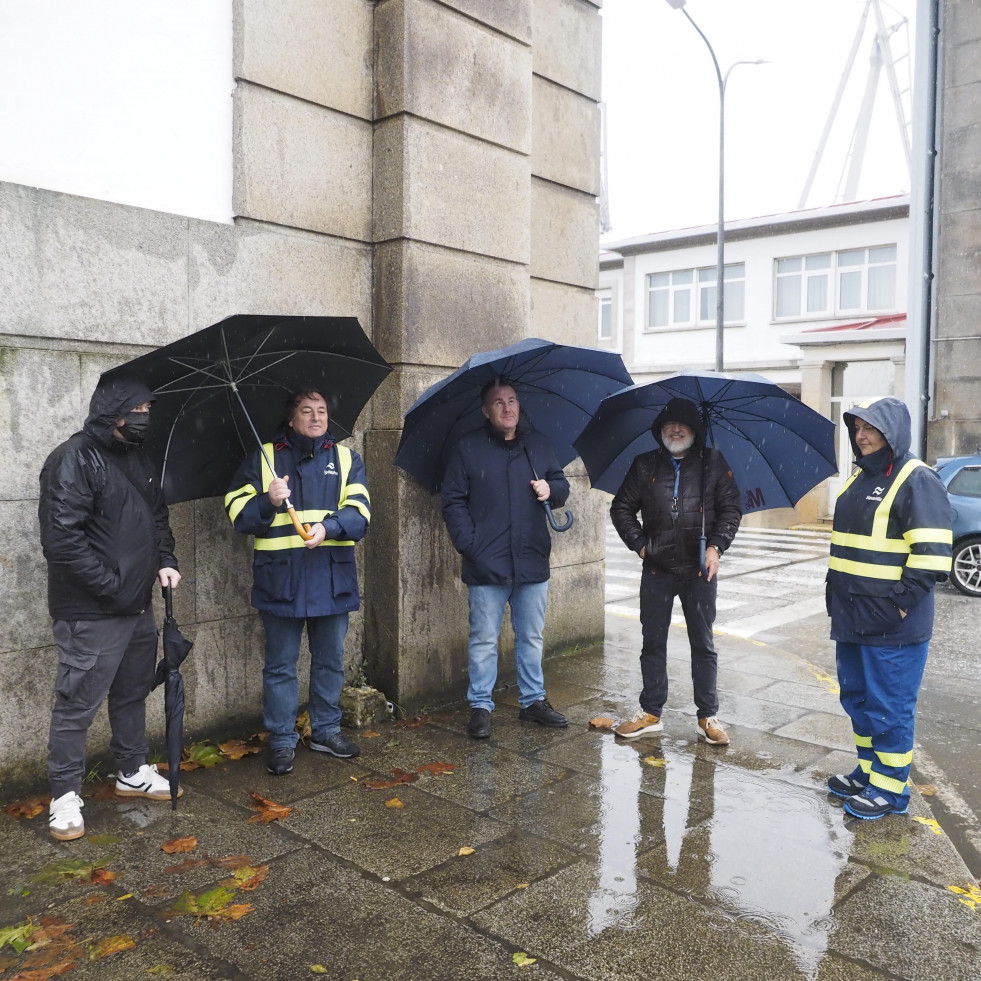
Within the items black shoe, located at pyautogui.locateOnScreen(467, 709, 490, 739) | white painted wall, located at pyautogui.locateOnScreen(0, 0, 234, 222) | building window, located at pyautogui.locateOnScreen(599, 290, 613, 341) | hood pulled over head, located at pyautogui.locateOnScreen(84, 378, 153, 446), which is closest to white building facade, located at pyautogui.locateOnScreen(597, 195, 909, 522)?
building window, located at pyautogui.locateOnScreen(599, 290, 613, 341)

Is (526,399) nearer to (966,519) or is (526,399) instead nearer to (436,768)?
(436,768)

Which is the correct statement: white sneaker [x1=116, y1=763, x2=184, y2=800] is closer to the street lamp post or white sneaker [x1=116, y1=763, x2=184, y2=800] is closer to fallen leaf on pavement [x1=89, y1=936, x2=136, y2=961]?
fallen leaf on pavement [x1=89, y1=936, x2=136, y2=961]

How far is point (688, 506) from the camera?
5.21 metres

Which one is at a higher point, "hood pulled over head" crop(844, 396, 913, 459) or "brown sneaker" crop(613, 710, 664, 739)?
"hood pulled over head" crop(844, 396, 913, 459)

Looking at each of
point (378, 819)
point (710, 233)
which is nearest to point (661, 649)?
point (378, 819)

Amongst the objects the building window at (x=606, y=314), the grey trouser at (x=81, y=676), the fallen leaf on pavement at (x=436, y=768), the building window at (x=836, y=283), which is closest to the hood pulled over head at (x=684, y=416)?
the fallen leaf on pavement at (x=436, y=768)

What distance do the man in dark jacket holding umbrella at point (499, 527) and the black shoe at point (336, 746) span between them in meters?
0.71

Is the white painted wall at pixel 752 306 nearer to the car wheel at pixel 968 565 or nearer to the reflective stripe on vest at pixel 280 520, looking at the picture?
the car wheel at pixel 968 565

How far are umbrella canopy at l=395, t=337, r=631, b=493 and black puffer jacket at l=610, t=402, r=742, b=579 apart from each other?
0.54 m

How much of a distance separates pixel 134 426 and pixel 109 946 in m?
2.05

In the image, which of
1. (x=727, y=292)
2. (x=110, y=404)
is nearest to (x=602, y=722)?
(x=110, y=404)

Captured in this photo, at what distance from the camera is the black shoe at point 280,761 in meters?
4.75

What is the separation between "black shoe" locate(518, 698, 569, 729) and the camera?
18.2 feet

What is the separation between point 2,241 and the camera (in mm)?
4266
